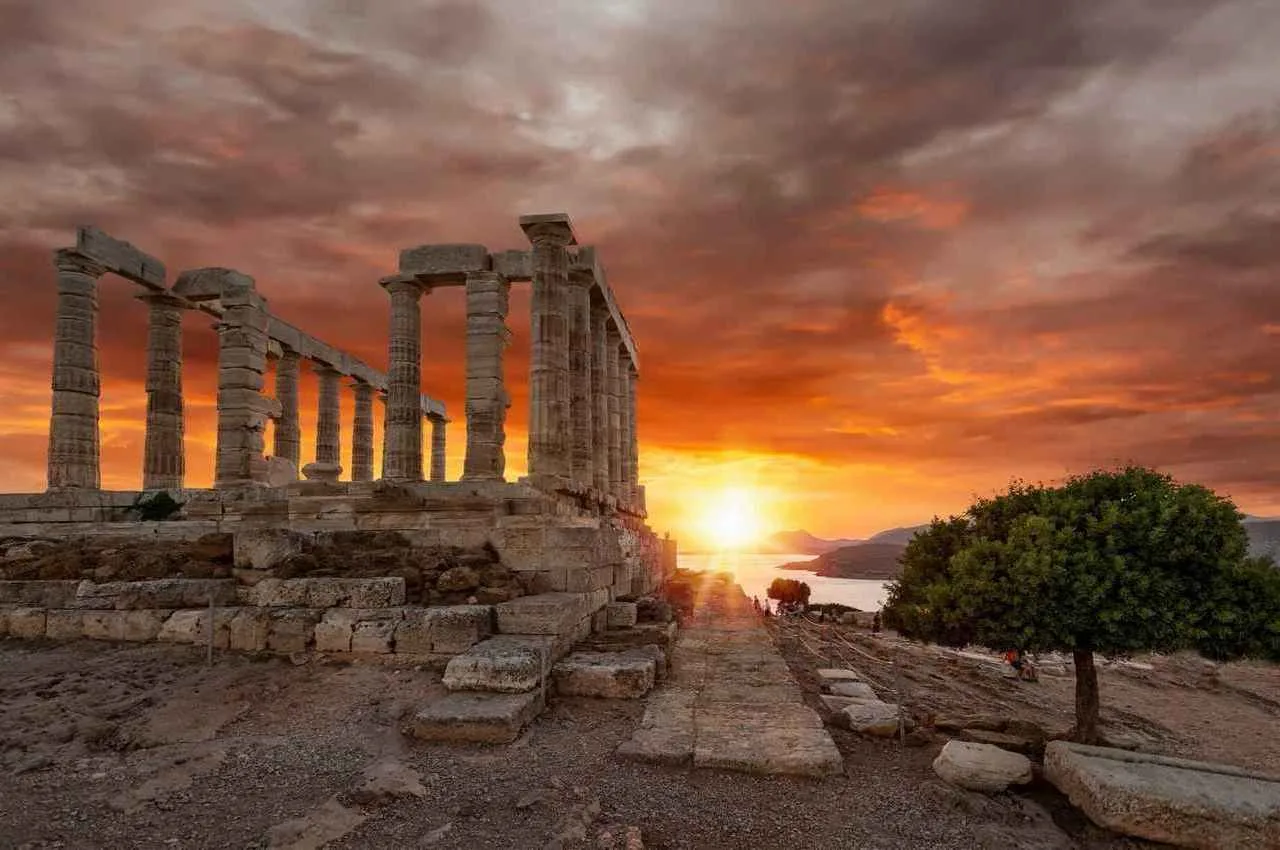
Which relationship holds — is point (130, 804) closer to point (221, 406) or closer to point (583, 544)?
point (583, 544)

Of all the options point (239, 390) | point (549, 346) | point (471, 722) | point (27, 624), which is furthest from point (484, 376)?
point (471, 722)

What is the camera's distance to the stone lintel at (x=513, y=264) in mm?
20703

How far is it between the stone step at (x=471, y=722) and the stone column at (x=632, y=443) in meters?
22.4

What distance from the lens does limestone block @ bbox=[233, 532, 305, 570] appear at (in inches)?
470

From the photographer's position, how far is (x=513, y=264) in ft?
68.1

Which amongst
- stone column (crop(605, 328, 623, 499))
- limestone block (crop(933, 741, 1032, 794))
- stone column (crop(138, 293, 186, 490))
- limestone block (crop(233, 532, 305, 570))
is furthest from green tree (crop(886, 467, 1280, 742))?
stone column (crop(138, 293, 186, 490))

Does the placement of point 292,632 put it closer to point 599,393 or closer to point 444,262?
point 444,262

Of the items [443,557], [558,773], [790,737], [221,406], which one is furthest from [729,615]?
[221,406]

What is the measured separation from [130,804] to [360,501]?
8.99 metres

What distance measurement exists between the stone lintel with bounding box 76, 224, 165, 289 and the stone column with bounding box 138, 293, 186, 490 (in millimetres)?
817

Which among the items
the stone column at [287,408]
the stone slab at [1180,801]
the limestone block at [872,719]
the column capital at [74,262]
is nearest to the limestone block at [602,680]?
the limestone block at [872,719]

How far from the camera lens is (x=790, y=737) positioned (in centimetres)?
838

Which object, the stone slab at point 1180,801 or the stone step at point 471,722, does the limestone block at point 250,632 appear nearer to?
the stone step at point 471,722

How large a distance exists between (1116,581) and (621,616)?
27.0ft
